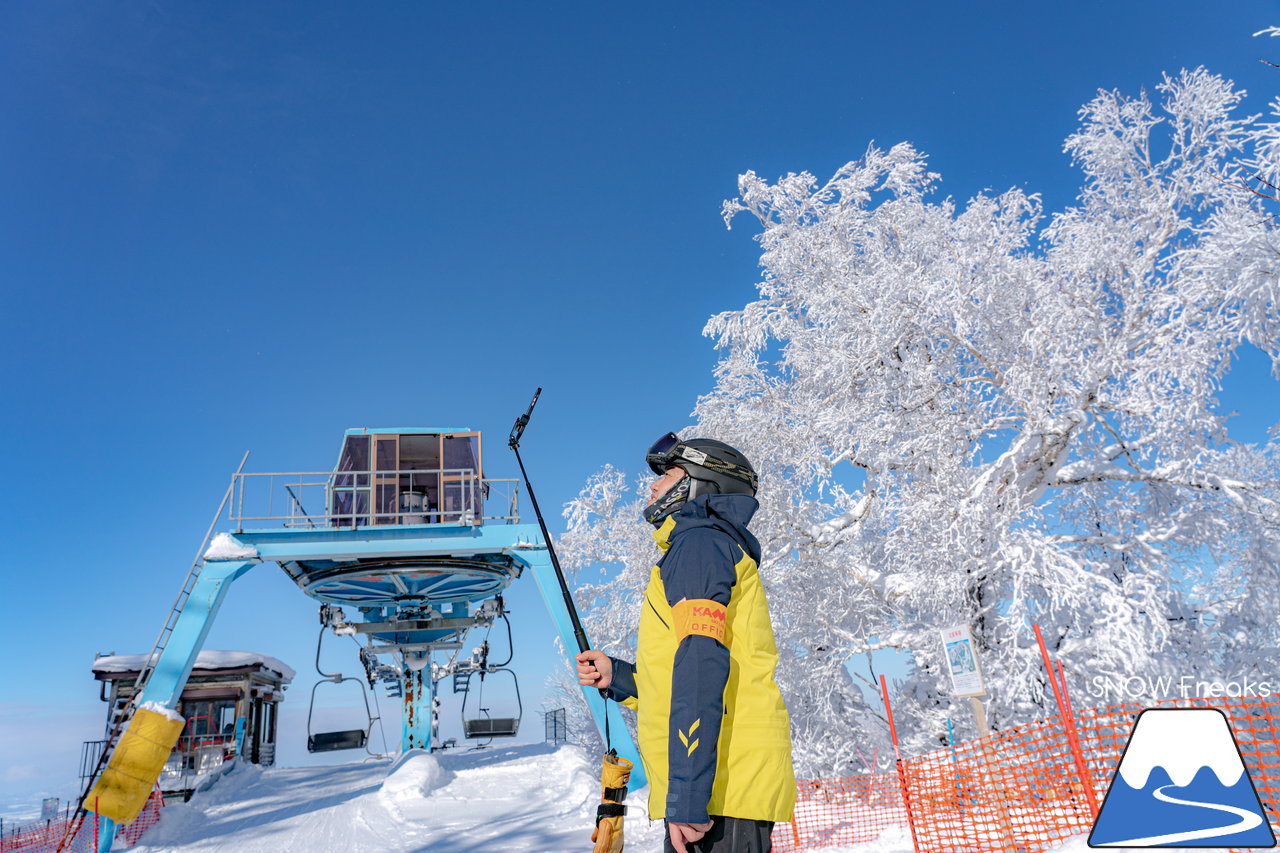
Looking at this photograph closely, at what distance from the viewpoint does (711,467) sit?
2746 mm

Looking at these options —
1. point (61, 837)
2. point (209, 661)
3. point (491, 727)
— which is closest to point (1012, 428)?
point (61, 837)

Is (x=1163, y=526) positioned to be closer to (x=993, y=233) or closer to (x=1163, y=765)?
(x=993, y=233)

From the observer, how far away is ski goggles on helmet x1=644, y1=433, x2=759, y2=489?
2.75 m

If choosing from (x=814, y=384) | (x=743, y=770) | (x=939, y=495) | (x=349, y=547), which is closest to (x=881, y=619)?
(x=939, y=495)

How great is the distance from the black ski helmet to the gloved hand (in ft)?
3.36


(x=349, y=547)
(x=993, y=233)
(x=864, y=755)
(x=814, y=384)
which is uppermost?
(x=993, y=233)

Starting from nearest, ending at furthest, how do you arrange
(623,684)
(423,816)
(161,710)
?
(623,684) → (161,710) → (423,816)

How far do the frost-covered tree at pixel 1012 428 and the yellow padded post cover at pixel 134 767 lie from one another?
34.8ft

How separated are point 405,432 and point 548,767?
8000 millimetres

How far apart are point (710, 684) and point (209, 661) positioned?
29.2 meters

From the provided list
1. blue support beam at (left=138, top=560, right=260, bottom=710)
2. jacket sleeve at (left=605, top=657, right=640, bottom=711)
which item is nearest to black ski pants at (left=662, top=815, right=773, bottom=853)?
jacket sleeve at (left=605, top=657, right=640, bottom=711)

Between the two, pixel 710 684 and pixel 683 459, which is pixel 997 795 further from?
pixel 710 684

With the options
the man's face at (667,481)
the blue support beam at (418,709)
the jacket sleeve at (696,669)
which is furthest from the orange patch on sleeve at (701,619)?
Result: the blue support beam at (418,709)

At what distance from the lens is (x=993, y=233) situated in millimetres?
13641
